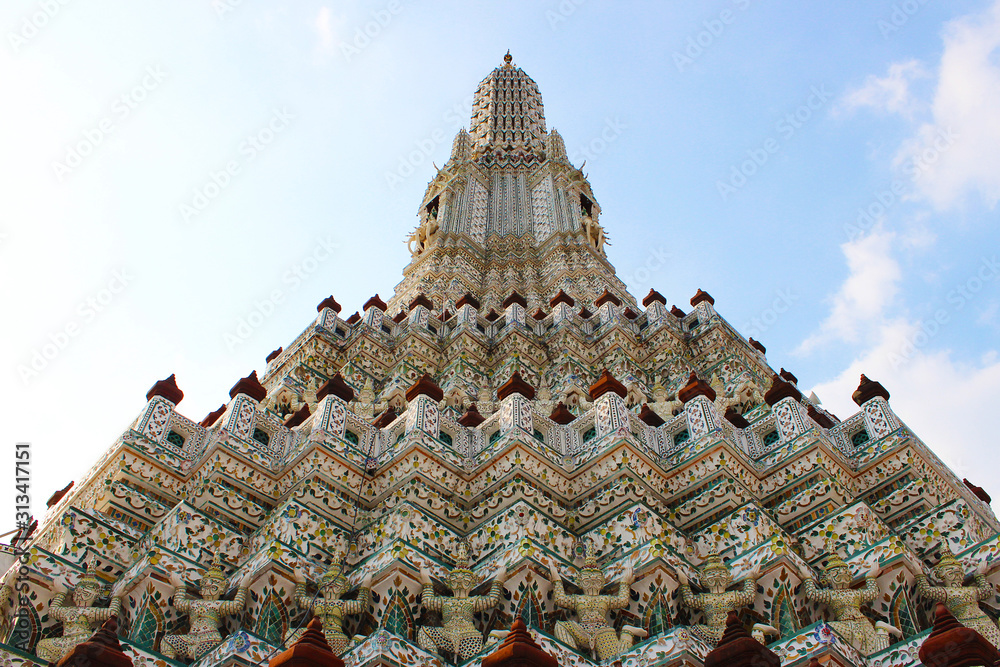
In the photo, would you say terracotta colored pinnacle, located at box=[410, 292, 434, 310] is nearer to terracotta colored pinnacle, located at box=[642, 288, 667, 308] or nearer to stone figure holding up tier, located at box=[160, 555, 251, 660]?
terracotta colored pinnacle, located at box=[642, 288, 667, 308]

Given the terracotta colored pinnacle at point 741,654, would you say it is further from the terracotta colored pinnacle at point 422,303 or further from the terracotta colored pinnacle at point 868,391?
the terracotta colored pinnacle at point 422,303

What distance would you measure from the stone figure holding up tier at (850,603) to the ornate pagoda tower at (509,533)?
2 cm

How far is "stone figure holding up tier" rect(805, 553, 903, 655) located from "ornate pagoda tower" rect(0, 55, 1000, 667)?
0.07 ft

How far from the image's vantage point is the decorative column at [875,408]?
999cm

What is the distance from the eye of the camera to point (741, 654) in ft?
19.9

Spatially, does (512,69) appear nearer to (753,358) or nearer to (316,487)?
(753,358)

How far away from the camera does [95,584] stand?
774cm

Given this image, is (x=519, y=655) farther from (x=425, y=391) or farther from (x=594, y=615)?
(x=425, y=391)

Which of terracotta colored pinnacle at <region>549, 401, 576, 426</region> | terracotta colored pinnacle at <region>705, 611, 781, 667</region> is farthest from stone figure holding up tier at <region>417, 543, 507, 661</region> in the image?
terracotta colored pinnacle at <region>549, 401, 576, 426</region>

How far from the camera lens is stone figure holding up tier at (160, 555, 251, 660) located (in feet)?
23.6

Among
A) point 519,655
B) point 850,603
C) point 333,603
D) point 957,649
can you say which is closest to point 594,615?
point 519,655

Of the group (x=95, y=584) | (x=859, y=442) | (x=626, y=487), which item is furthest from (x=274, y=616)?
(x=859, y=442)

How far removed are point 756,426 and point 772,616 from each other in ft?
10.8

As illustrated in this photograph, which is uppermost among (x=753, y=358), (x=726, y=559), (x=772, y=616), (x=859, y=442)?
(x=753, y=358)
